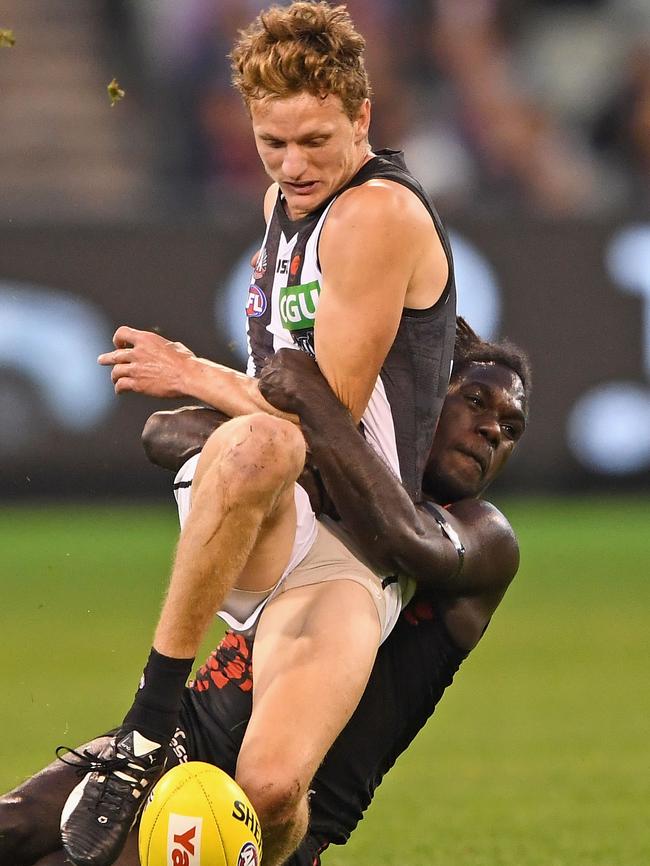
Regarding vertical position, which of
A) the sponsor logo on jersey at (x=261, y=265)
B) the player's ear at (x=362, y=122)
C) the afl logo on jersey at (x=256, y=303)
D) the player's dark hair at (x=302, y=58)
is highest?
the player's dark hair at (x=302, y=58)

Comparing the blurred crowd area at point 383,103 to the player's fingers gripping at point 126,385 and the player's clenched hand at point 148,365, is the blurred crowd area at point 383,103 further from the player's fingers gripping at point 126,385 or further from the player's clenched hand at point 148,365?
the player's fingers gripping at point 126,385

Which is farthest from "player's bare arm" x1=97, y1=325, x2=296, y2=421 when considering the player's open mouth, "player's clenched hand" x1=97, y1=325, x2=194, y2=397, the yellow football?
the yellow football

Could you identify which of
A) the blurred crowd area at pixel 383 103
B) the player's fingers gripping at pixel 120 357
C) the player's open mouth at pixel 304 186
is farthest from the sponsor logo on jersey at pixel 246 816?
the blurred crowd area at pixel 383 103

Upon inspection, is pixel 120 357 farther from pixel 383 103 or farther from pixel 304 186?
pixel 383 103

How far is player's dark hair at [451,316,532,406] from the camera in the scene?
6.27 metres

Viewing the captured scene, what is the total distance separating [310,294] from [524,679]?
467 cm

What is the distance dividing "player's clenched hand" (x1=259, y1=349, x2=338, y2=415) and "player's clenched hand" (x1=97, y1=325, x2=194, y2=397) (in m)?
0.30

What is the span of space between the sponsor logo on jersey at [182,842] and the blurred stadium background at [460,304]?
229 centimetres

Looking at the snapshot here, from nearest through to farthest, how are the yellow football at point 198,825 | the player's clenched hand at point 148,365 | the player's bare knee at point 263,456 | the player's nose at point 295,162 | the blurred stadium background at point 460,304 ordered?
the yellow football at point 198,825, the player's bare knee at point 263,456, the player's nose at point 295,162, the player's clenched hand at point 148,365, the blurred stadium background at point 460,304

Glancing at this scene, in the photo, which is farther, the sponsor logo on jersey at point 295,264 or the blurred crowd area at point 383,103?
the blurred crowd area at point 383,103

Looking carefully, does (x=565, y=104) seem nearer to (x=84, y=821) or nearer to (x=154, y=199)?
(x=154, y=199)

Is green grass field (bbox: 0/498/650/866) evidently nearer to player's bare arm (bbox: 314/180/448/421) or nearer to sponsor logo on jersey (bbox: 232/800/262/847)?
sponsor logo on jersey (bbox: 232/800/262/847)

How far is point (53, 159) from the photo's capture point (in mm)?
17156

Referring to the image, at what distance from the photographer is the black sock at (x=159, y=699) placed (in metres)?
5.00
